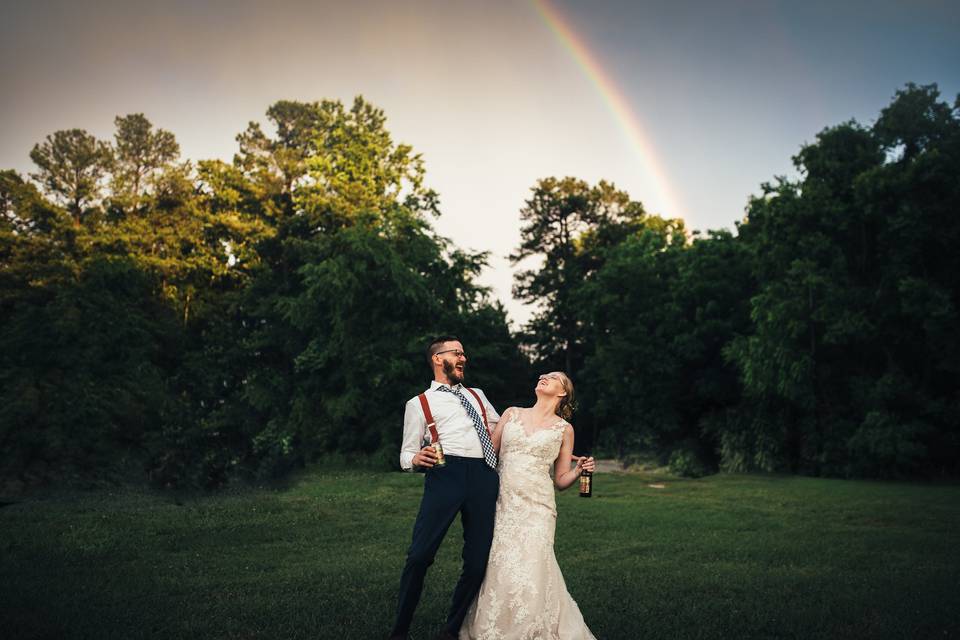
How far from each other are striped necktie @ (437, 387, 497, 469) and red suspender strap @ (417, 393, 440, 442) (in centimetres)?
22

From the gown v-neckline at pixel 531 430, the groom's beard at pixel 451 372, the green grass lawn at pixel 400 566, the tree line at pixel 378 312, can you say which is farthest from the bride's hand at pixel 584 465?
the tree line at pixel 378 312

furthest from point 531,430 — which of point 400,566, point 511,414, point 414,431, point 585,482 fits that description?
point 400,566

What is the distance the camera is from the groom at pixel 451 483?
6.33 m

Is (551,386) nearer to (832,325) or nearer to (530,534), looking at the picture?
(530,534)

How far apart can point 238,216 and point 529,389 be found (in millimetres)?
19320

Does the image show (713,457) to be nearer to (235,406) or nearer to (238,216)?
(235,406)

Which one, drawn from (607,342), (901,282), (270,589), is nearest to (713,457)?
(607,342)

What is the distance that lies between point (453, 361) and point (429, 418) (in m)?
0.55

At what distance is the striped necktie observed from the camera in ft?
21.7

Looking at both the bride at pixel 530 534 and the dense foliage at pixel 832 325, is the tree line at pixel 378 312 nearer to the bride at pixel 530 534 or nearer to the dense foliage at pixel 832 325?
the dense foliage at pixel 832 325

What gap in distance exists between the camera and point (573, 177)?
6031cm

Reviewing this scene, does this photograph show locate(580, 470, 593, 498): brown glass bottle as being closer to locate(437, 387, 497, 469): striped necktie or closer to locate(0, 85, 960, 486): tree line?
locate(437, 387, 497, 469): striped necktie

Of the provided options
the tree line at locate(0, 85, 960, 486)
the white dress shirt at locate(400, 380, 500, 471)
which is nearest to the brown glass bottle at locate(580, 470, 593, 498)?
the white dress shirt at locate(400, 380, 500, 471)

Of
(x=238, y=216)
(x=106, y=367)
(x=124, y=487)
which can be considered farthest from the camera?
(x=238, y=216)
